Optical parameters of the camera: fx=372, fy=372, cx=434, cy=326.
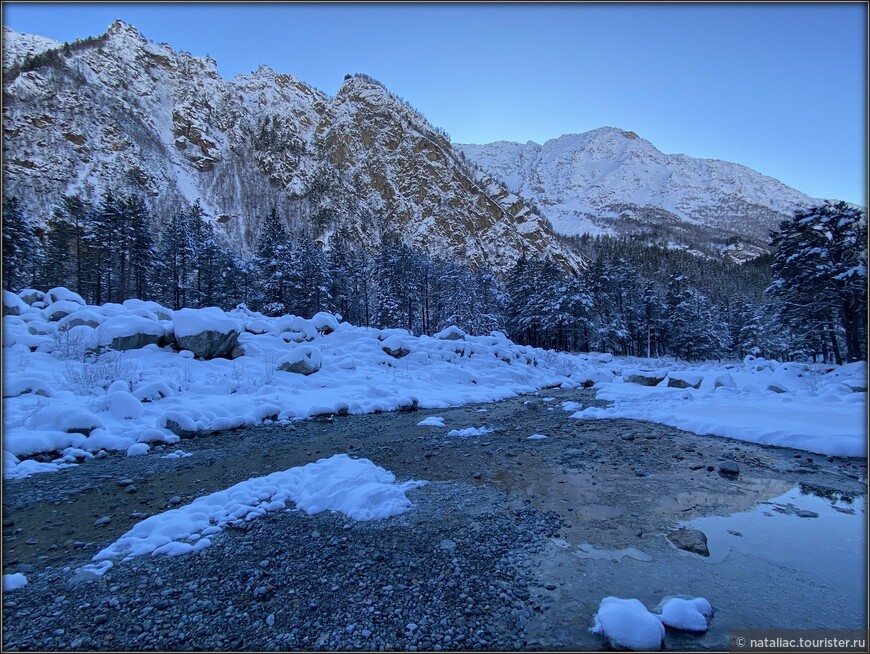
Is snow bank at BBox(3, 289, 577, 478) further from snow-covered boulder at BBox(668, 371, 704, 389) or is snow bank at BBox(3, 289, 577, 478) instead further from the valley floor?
snow-covered boulder at BBox(668, 371, 704, 389)

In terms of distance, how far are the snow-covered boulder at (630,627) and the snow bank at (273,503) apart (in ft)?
9.28

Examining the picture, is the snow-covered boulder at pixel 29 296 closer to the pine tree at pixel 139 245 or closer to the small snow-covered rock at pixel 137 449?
the small snow-covered rock at pixel 137 449

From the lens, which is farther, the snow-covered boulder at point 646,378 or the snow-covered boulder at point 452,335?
the snow-covered boulder at point 452,335

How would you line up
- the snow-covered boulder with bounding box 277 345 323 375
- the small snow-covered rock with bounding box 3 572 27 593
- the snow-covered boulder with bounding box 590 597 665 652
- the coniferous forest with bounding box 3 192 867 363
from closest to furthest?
the snow-covered boulder with bounding box 590 597 665 652 → the small snow-covered rock with bounding box 3 572 27 593 → the snow-covered boulder with bounding box 277 345 323 375 → the coniferous forest with bounding box 3 192 867 363

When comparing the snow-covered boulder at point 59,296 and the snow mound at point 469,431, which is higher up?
the snow-covered boulder at point 59,296

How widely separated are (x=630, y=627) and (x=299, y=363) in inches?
536

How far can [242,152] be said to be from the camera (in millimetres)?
100500

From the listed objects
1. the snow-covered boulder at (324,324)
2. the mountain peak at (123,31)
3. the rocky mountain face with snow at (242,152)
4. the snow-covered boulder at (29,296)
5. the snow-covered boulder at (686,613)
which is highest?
the mountain peak at (123,31)

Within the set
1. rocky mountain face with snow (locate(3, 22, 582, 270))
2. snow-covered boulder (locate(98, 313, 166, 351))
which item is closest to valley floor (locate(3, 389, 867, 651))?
snow-covered boulder (locate(98, 313, 166, 351))

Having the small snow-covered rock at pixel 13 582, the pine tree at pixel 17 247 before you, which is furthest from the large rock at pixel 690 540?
the pine tree at pixel 17 247

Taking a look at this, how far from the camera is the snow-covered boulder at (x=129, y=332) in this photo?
43.4 ft

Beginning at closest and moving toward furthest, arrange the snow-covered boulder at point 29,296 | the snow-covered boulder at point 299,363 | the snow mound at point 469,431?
the snow mound at point 469,431 < the snow-covered boulder at point 299,363 < the snow-covered boulder at point 29,296

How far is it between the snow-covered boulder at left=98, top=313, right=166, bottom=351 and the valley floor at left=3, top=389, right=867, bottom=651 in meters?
8.10

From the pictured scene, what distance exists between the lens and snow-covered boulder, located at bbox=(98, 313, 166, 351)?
13.2 metres
